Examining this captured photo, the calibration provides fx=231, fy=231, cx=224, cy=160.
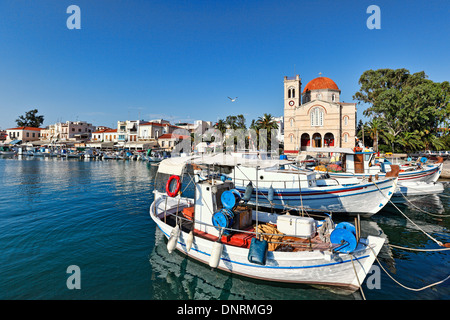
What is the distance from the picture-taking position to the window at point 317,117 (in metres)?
50.2

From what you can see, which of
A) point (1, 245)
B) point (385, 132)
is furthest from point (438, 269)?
point (385, 132)

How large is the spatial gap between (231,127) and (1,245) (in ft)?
178

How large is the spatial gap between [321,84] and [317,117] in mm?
10261

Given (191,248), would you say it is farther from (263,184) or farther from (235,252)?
(263,184)

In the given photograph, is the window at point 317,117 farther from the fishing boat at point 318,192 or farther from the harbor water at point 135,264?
the harbor water at point 135,264

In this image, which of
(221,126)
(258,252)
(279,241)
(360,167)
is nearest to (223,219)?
(258,252)

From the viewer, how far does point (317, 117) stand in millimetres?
50469

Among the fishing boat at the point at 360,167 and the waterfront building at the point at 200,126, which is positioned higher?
the waterfront building at the point at 200,126

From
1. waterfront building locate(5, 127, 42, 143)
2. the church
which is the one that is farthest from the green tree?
the church

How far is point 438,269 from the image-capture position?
8070 millimetres

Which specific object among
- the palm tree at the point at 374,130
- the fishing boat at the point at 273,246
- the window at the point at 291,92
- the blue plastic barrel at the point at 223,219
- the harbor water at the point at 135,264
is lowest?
the harbor water at the point at 135,264

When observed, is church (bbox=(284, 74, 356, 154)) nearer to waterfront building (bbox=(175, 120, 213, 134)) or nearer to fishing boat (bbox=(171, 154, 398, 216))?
waterfront building (bbox=(175, 120, 213, 134))

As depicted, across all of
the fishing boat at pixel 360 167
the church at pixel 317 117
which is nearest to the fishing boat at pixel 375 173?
the fishing boat at pixel 360 167
